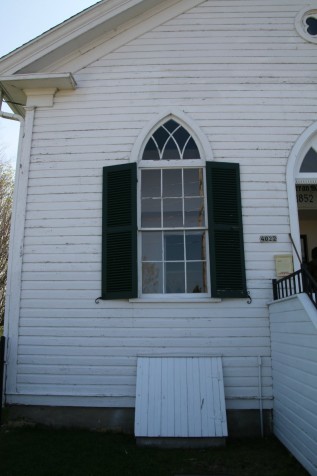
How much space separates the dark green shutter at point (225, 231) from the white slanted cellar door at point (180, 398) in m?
1.09

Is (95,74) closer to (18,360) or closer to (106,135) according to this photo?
(106,135)

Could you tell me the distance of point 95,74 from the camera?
270 inches

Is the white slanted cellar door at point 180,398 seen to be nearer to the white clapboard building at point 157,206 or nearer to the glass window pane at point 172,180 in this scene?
the white clapboard building at point 157,206

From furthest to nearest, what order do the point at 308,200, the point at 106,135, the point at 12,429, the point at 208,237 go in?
1. the point at 308,200
2. the point at 106,135
3. the point at 208,237
4. the point at 12,429

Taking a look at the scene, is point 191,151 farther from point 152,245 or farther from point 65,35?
point 65,35

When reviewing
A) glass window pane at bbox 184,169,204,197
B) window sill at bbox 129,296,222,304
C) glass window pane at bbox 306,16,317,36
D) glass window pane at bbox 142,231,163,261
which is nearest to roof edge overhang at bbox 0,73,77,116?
glass window pane at bbox 184,169,204,197

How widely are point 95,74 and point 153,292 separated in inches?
148

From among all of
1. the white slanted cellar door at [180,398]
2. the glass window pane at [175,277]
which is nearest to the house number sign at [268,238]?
the glass window pane at [175,277]

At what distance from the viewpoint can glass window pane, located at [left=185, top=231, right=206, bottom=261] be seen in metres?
6.31

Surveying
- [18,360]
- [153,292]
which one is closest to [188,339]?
[153,292]

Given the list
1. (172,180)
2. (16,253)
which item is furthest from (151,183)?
(16,253)

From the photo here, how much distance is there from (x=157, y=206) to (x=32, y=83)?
2.90m

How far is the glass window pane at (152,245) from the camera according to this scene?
634cm

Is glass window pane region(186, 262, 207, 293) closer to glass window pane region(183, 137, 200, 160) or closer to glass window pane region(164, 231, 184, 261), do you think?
glass window pane region(164, 231, 184, 261)
